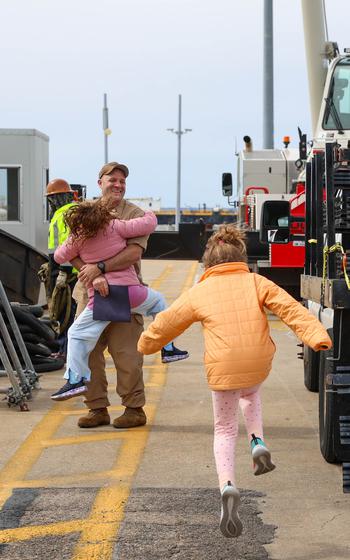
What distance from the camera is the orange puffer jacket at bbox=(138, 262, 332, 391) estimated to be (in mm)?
5418

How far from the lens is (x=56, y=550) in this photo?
5.18 meters

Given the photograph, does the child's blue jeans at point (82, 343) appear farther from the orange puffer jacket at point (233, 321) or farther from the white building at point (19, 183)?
the white building at point (19, 183)

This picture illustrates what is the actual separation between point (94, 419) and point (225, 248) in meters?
2.93

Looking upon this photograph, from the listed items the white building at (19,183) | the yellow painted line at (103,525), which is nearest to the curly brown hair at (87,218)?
the yellow painted line at (103,525)

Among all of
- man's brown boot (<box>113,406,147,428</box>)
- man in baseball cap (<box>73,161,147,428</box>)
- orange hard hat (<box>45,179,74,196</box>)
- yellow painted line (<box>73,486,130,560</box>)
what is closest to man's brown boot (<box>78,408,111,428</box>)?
man in baseball cap (<box>73,161,147,428</box>)

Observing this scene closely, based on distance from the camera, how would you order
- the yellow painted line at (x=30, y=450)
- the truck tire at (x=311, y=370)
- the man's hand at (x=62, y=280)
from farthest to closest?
the man's hand at (x=62, y=280), the truck tire at (x=311, y=370), the yellow painted line at (x=30, y=450)

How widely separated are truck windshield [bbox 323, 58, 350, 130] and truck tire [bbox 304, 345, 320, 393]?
6.43 meters

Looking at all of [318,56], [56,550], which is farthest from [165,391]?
[318,56]

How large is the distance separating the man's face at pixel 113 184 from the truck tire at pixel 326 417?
7.03ft

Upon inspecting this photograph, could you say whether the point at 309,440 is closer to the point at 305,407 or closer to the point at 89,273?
the point at 305,407

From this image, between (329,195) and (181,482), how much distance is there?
72.5 inches

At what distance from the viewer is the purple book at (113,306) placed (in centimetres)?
786

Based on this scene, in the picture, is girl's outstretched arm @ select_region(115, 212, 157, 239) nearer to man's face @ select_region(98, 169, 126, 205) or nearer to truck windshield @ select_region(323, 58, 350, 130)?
man's face @ select_region(98, 169, 126, 205)

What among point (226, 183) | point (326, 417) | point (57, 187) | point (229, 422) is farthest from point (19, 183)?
point (229, 422)
